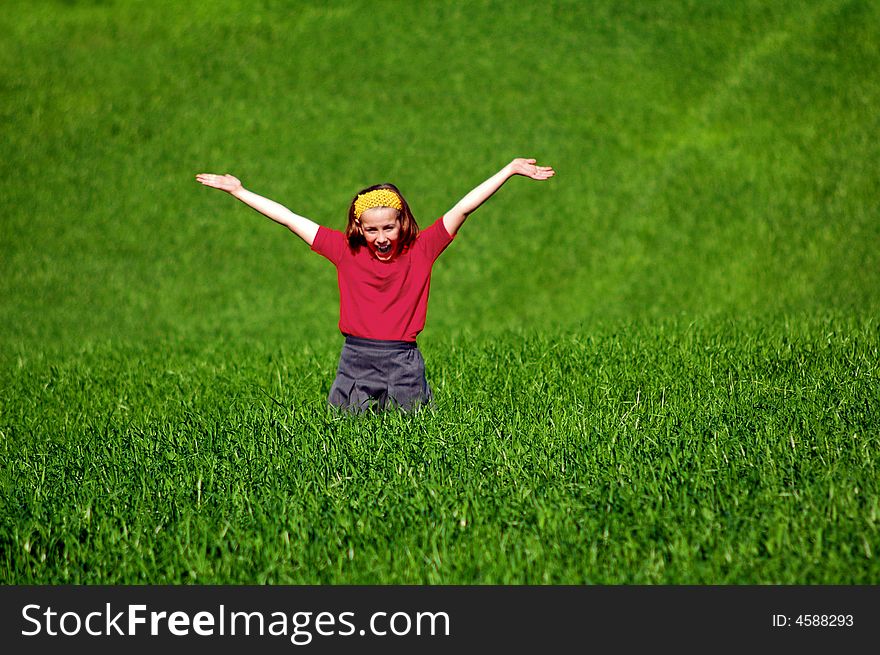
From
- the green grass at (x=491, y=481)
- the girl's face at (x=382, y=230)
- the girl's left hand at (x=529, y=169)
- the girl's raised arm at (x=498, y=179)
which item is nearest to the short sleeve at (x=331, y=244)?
the girl's face at (x=382, y=230)

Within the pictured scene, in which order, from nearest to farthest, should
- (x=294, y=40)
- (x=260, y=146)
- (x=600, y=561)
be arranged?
(x=600, y=561)
(x=260, y=146)
(x=294, y=40)

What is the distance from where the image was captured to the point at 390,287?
5527 mm

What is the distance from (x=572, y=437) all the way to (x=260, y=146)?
10372 millimetres

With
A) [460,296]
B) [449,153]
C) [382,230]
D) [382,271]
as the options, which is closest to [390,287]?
[382,271]

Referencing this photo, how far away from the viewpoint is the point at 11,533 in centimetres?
462

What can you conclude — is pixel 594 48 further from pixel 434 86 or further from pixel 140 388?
pixel 140 388

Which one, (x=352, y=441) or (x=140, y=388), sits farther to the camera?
(x=140, y=388)

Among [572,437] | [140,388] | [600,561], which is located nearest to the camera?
[600,561]

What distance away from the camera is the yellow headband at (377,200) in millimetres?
5383

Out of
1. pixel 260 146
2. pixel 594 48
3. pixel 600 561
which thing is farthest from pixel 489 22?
pixel 600 561

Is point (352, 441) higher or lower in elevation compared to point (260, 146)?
lower

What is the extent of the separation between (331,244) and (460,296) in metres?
6.35

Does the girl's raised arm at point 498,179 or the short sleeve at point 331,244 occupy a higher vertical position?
the girl's raised arm at point 498,179

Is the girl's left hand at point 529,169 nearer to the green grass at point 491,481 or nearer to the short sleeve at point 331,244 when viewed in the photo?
the short sleeve at point 331,244
